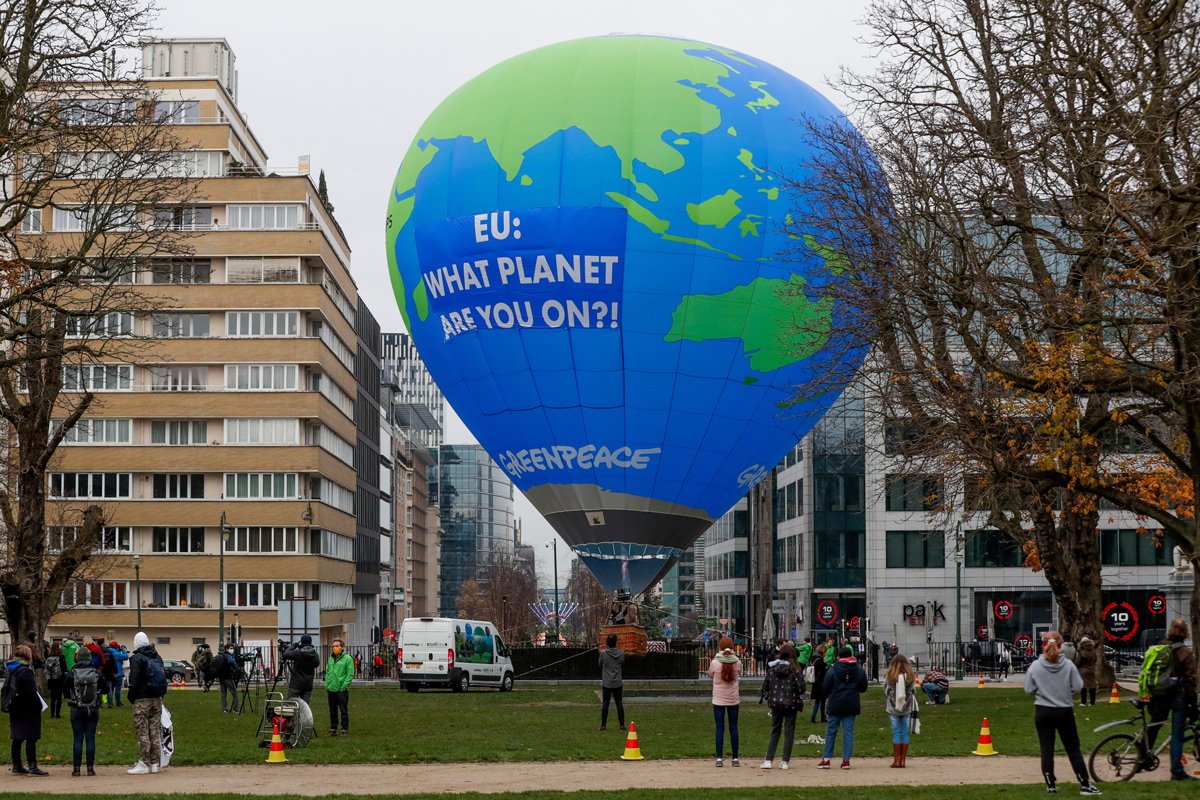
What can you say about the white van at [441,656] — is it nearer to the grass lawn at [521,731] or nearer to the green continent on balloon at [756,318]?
the grass lawn at [521,731]

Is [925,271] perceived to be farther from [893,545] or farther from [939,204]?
[893,545]

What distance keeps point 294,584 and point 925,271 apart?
59.9 m

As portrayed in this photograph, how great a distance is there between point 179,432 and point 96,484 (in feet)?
16.3

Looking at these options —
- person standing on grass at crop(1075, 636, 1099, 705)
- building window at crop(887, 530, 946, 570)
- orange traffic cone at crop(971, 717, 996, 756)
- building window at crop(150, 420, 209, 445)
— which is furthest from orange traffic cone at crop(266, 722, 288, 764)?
building window at crop(150, 420, 209, 445)

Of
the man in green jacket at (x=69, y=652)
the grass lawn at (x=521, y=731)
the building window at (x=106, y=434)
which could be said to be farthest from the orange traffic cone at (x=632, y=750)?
the building window at (x=106, y=434)

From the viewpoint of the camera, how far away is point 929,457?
1165 inches

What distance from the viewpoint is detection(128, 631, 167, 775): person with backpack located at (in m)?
21.1

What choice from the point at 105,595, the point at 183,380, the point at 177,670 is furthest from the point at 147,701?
the point at 183,380

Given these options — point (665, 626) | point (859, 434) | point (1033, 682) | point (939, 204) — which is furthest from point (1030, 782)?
point (665, 626)

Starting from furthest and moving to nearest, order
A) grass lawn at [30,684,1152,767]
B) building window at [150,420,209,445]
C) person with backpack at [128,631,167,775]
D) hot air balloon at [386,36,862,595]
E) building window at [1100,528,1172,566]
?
building window at [150,420,209,445] → building window at [1100,528,1172,566] → hot air balloon at [386,36,862,595] → grass lawn at [30,684,1152,767] → person with backpack at [128,631,167,775]

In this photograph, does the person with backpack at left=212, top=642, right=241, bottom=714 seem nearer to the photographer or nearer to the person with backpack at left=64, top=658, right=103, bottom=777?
the photographer

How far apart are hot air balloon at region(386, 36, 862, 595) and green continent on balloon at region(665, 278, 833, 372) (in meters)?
0.05

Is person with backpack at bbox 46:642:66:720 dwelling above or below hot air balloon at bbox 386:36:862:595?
below

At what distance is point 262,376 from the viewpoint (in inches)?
Answer: 3310
